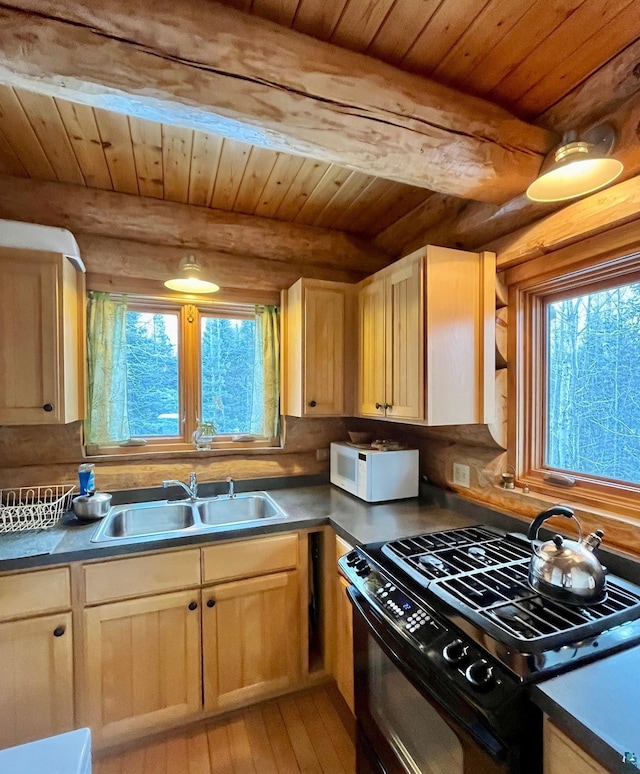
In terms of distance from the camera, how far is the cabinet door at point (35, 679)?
4.75 ft

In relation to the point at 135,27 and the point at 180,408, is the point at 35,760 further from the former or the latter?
the point at 135,27

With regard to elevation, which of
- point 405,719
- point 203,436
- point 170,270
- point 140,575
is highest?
point 170,270

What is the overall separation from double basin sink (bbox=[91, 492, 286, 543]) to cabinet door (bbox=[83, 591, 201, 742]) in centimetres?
36

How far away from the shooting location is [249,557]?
5.79 ft

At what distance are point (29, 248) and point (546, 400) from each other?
2.44 m

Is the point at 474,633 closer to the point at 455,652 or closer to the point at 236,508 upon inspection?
the point at 455,652

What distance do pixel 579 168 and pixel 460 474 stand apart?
141 centimetres

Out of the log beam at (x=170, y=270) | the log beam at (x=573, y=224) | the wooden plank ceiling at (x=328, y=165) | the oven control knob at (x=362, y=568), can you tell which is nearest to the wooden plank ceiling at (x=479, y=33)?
the wooden plank ceiling at (x=328, y=165)

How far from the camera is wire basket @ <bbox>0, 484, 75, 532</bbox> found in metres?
1.72

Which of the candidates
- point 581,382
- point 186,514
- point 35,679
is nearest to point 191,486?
point 186,514

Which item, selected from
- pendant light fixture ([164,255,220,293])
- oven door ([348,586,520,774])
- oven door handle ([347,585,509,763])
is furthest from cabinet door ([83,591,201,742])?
pendant light fixture ([164,255,220,293])

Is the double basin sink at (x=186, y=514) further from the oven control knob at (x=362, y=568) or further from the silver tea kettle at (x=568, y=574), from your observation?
the silver tea kettle at (x=568, y=574)

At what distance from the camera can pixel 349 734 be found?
1.69 metres

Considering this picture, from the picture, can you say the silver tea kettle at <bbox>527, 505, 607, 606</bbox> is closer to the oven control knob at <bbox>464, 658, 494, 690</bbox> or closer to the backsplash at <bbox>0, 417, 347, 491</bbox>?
the oven control knob at <bbox>464, 658, 494, 690</bbox>
